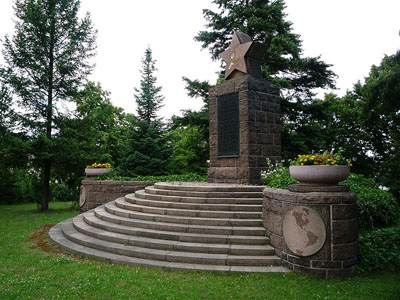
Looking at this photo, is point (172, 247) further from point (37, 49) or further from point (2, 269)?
point (37, 49)

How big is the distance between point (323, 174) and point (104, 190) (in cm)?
829

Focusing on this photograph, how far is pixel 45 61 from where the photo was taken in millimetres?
14805

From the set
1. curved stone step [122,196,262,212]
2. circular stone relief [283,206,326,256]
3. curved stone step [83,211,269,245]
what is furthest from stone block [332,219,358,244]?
curved stone step [122,196,262,212]

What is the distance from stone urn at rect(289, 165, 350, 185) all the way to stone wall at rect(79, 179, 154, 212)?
620 centimetres

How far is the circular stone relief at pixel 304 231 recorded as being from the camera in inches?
176

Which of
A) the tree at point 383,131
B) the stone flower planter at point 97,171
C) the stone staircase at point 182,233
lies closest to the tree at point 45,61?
the stone flower planter at point 97,171

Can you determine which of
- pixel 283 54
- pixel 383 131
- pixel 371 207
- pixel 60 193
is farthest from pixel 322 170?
pixel 60 193

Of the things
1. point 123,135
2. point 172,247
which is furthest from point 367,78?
point 172,247

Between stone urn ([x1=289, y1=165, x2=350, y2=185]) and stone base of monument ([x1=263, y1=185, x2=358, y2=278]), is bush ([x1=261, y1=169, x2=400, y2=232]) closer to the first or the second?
stone urn ([x1=289, y1=165, x2=350, y2=185])

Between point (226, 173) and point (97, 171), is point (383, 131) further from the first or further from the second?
point (97, 171)

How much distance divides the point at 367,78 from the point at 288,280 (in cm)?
2132

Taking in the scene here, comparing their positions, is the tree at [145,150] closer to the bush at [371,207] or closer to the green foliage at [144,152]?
the green foliage at [144,152]

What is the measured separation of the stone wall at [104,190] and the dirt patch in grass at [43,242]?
1979 millimetres

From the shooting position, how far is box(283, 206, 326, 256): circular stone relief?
447 centimetres
